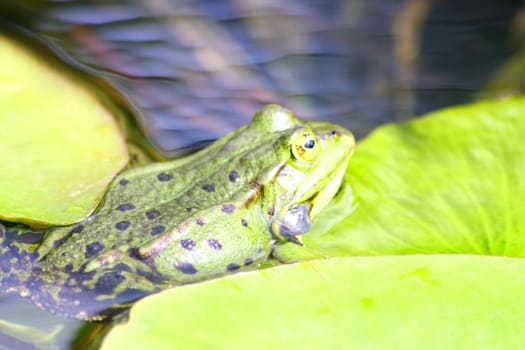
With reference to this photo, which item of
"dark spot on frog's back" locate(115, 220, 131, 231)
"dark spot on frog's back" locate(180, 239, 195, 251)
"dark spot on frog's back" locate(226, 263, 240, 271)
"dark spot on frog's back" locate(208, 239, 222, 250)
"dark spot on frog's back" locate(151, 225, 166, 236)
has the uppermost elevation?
"dark spot on frog's back" locate(115, 220, 131, 231)

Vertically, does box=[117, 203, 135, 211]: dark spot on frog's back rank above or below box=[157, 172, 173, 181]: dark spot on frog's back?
below

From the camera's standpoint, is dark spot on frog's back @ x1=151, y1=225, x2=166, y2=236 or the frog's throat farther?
the frog's throat

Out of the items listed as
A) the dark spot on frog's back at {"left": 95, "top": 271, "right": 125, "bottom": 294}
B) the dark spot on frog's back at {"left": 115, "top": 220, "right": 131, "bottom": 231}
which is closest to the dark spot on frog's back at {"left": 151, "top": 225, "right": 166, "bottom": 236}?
the dark spot on frog's back at {"left": 115, "top": 220, "right": 131, "bottom": 231}

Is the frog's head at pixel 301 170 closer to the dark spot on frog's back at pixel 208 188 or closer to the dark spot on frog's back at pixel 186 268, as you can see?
the dark spot on frog's back at pixel 208 188

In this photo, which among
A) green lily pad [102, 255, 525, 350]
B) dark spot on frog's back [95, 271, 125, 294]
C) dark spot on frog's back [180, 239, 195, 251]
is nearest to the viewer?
green lily pad [102, 255, 525, 350]

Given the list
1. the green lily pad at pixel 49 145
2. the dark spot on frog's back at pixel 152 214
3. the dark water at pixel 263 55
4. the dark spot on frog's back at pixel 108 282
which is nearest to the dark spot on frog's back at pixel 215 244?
the dark spot on frog's back at pixel 152 214

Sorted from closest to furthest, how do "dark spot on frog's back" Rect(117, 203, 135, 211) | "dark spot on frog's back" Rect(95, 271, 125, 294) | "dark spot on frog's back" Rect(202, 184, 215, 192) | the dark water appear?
"dark spot on frog's back" Rect(95, 271, 125, 294)
"dark spot on frog's back" Rect(117, 203, 135, 211)
"dark spot on frog's back" Rect(202, 184, 215, 192)
the dark water

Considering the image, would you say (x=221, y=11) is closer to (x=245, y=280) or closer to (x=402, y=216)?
(x=402, y=216)

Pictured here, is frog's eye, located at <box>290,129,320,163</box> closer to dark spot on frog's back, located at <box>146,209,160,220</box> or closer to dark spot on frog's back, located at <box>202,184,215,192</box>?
dark spot on frog's back, located at <box>202,184,215,192</box>
